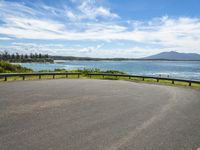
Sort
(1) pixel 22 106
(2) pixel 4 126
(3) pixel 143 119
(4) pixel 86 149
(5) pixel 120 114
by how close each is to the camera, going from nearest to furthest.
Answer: (4) pixel 86 149
(2) pixel 4 126
(3) pixel 143 119
(5) pixel 120 114
(1) pixel 22 106

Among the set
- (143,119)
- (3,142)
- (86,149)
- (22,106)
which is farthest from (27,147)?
(22,106)

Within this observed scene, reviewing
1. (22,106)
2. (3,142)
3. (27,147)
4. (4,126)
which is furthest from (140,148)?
(22,106)

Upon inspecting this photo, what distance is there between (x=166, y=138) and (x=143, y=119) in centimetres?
205

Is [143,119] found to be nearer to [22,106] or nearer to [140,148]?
[140,148]

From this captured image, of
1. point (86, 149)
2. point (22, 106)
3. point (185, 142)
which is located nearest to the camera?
point (86, 149)

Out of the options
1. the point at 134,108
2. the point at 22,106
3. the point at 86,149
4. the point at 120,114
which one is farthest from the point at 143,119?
the point at 22,106

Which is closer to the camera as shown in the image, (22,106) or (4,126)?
Result: (4,126)

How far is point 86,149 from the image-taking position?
5.27 metres

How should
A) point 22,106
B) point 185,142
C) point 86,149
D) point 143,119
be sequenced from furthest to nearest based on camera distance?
point 22,106, point 143,119, point 185,142, point 86,149

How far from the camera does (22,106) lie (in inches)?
392

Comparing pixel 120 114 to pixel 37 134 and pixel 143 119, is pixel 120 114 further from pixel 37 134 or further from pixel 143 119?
pixel 37 134

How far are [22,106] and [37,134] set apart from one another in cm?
404

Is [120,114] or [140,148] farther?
[120,114]

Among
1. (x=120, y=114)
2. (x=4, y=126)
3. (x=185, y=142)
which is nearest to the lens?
(x=185, y=142)
